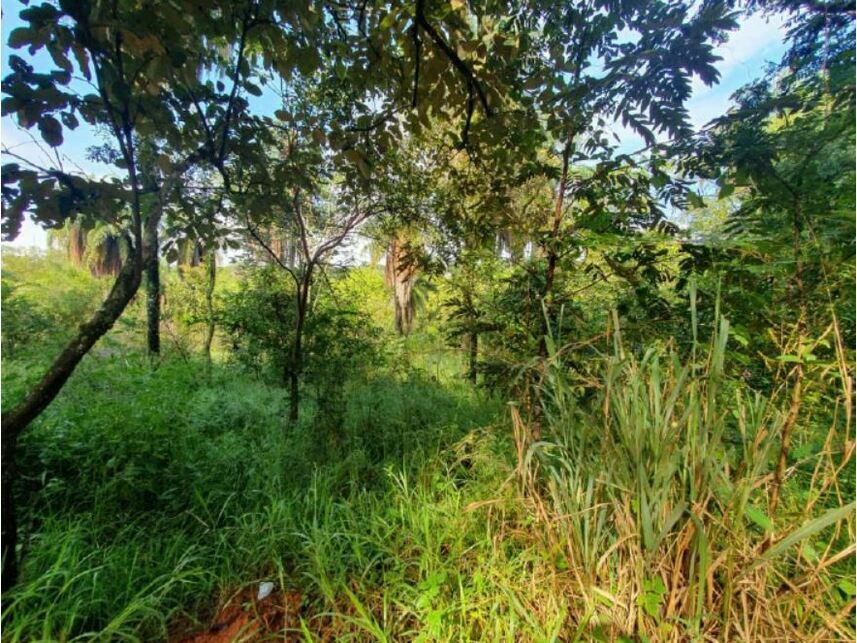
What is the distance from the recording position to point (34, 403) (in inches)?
41.5

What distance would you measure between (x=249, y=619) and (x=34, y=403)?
101cm

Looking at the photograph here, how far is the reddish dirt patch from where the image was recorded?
1119 millimetres

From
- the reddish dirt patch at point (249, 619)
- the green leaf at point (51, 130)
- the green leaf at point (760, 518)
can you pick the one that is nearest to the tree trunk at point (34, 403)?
the green leaf at point (51, 130)

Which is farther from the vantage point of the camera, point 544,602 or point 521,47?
point 521,47

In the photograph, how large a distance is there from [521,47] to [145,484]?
288cm

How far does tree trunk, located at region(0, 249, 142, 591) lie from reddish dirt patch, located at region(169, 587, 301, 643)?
1.96ft

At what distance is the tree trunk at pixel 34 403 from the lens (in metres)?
1.03

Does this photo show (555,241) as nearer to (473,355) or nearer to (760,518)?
(473,355)

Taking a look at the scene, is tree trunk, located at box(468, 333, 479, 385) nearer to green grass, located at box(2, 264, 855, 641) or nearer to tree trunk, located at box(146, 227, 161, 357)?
green grass, located at box(2, 264, 855, 641)

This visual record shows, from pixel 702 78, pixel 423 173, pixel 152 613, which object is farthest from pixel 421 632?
pixel 423 173

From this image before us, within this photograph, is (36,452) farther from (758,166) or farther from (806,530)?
(758,166)

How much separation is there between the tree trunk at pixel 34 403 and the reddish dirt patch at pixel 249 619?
598mm

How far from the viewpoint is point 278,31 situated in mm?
→ 1172

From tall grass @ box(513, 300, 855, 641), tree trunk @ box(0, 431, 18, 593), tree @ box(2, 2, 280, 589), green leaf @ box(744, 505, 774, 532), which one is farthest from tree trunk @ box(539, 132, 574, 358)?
tree trunk @ box(0, 431, 18, 593)
